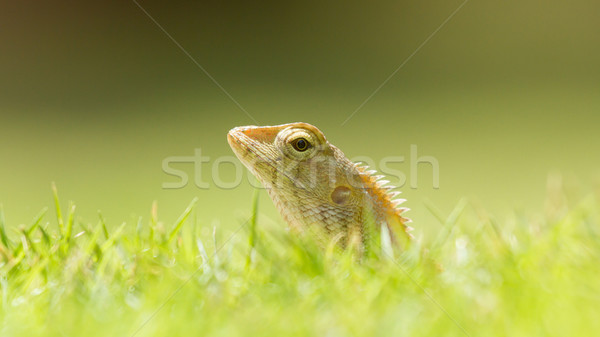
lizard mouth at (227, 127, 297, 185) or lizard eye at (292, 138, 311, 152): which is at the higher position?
lizard eye at (292, 138, 311, 152)

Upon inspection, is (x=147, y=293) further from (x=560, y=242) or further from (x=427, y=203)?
(x=560, y=242)

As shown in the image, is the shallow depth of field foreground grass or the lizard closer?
the shallow depth of field foreground grass

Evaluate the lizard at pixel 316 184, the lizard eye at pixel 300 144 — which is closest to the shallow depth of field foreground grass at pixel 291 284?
the lizard at pixel 316 184

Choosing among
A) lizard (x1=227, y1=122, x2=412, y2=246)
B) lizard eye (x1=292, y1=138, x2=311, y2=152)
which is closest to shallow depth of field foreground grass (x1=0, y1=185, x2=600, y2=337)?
lizard (x1=227, y1=122, x2=412, y2=246)

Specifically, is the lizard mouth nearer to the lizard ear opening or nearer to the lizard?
the lizard

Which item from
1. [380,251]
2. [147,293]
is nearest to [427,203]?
[380,251]

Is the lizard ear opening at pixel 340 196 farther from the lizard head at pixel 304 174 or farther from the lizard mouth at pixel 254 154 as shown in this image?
the lizard mouth at pixel 254 154

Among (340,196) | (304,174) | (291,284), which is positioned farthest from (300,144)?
(291,284)
